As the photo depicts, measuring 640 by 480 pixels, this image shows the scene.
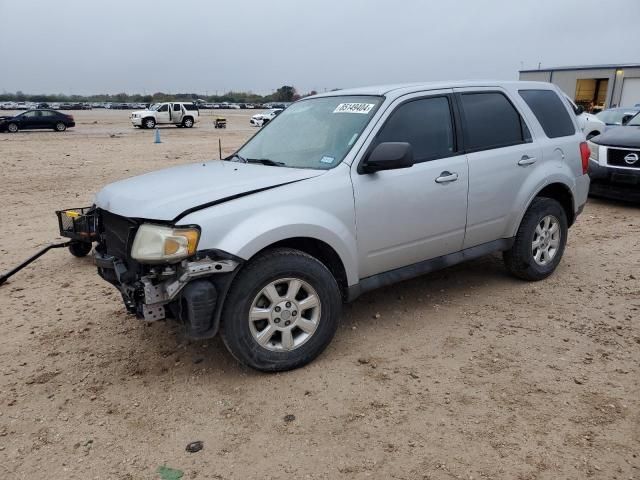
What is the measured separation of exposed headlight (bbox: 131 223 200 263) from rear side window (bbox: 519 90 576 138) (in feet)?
11.4

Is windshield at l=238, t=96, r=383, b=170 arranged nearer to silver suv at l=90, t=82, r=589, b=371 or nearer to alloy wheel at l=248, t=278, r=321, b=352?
silver suv at l=90, t=82, r=589, b=371

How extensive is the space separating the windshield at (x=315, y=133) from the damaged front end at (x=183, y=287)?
1.11m

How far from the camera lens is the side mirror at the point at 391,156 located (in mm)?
3670

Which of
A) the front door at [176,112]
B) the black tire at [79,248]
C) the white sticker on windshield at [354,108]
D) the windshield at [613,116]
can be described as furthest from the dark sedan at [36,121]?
the white sticker on windshield at [354,108]

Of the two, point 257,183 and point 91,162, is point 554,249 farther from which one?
point 91,162

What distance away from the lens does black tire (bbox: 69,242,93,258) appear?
6.02 m

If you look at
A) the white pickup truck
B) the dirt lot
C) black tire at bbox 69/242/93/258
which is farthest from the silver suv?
the white pickup truck

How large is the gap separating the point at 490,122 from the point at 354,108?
1307 millimetres

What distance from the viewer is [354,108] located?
421 cm

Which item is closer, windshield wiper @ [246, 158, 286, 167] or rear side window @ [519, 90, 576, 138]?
windshield wiper @ [246, 158, 286, 167]

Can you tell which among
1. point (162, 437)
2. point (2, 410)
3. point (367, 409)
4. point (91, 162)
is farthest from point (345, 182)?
point (91, 162)

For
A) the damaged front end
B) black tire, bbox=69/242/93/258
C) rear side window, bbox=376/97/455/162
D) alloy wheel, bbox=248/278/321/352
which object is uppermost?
rear side window, bbox=376/97/455/162

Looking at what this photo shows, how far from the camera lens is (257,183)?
3.58 metres

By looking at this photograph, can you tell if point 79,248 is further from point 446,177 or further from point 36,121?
point 36,121
